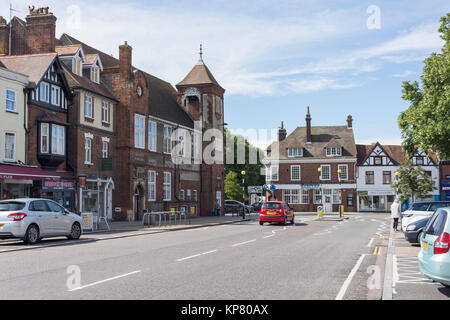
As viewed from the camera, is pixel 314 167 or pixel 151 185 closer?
pixel 151 185

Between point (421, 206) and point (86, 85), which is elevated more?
point (86, 85)

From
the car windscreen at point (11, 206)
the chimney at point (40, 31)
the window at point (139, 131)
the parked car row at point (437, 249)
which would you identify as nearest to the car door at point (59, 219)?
the car windscreen at point (11, 206)

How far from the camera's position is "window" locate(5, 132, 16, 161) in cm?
2678

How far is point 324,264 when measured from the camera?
12.6 meters

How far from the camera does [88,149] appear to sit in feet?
110

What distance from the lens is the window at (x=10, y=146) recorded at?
26.8m

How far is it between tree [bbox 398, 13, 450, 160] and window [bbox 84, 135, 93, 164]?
19769 millimetres

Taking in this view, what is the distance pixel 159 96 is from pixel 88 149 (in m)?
15.1

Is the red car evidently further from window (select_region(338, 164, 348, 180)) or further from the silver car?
window (select_region(338, 164, 348, 180))

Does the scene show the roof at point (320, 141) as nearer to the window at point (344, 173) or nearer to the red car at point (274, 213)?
the window at point (344, 173)

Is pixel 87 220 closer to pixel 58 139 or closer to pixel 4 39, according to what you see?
pixel 58 139

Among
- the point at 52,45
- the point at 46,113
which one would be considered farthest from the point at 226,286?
the point at 52,45

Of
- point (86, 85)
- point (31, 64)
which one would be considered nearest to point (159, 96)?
point (86, 85)

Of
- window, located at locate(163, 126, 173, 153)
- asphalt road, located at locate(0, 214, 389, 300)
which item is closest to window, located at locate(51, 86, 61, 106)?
window, located at locate(163, 126, 173, 153)
